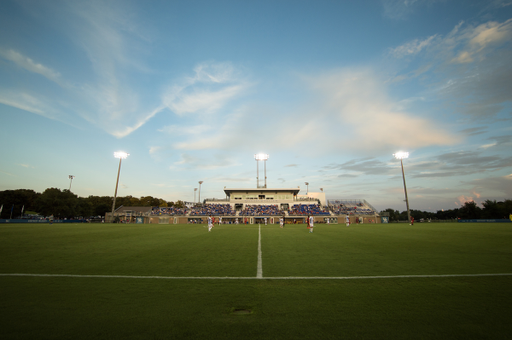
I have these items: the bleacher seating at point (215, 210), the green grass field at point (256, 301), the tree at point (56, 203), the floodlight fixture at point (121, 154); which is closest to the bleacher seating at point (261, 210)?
the bleacher seating at point (215, 210)

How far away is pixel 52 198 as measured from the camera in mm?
60781

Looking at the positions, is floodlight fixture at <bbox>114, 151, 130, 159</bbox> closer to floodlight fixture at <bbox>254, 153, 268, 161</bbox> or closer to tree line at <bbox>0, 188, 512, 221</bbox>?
tree line at <bbox>0, 188, 512, 221</bbox>

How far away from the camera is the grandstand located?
53.6 m

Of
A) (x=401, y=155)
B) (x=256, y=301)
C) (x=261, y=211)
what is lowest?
(x=256, y=301)

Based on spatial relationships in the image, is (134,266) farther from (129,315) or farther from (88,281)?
(129,315)

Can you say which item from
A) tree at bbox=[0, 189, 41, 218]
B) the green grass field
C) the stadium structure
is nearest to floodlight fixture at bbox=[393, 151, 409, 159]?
the stadium structure

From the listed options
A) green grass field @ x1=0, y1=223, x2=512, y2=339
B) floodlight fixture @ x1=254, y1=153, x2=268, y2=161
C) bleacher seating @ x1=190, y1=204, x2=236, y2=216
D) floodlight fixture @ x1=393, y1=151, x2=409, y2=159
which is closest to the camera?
green grass field @ x1=0, y1=223, x2=512, y2=339

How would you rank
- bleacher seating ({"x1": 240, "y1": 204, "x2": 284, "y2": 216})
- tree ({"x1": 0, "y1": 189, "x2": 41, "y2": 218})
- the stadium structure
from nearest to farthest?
the stadium structure
bleacher seating ({"x1": 240, "y1": 204, "x2": 284, "y2": 216})
tree ({"x1": 0, "y1": 189, "x2": 41, "y2": 218})

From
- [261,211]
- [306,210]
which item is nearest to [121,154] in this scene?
[261,211]

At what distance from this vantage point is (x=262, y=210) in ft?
199

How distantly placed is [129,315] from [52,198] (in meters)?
76.4

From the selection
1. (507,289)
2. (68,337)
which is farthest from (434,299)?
(68,337)

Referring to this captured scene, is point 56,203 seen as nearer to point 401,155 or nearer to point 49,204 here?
point 49,204

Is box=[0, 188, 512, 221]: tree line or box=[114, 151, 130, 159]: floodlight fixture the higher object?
box=[114, 151, 130, 159]: floodlight fixture
